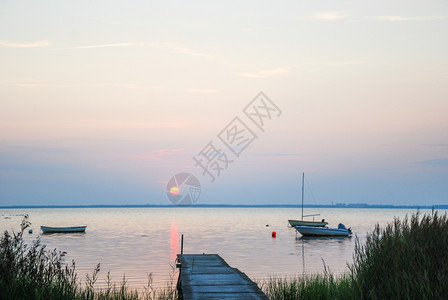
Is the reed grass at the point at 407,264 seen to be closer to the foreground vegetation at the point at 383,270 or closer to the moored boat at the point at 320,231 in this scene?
the foreground vegetation at the point at 383,270

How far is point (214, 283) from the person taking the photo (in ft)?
42.5

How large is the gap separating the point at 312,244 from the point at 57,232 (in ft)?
139

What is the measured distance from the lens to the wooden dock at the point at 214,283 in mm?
11359

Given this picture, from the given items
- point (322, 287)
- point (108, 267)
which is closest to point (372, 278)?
point (322, 287)

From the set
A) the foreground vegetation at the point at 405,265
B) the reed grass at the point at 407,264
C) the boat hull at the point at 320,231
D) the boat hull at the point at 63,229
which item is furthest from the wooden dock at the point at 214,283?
the boat hull at the point at 63,229

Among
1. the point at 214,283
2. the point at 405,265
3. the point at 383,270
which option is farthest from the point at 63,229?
the point at 405,265

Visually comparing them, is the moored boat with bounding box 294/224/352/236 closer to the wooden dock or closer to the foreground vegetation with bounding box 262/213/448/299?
the wooden dock

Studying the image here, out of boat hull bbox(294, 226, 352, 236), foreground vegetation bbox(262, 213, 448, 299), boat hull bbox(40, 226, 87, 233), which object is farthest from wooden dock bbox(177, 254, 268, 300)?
boat hull bbox(40, 226, 87, 233)

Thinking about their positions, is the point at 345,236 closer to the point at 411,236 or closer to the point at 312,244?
the point at 312,244

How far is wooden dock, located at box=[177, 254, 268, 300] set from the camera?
11359 mm

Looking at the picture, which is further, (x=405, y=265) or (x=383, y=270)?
(x=383, y=270)

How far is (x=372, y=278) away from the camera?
1022cm

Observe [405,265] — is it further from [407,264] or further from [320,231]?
[320,231]

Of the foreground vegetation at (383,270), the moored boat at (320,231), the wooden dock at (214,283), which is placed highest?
the foreground vegetation at (383,270)
